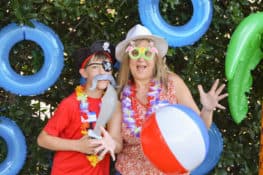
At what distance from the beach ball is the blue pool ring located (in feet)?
2.21

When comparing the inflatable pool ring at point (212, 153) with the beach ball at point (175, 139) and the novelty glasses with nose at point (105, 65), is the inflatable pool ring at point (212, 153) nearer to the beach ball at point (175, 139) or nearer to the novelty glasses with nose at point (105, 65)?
the beach ball at point (175, 139)

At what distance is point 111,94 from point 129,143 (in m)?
0.28

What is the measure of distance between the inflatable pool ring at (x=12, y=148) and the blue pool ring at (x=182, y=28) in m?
1.04

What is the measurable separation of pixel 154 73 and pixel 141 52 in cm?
15

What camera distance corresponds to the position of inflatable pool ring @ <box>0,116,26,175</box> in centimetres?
366

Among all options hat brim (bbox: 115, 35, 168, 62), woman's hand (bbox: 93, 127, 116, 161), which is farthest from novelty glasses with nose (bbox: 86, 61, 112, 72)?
woman's hand (bbox: 93, 127, 116, 161)

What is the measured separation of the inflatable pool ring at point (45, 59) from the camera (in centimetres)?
357

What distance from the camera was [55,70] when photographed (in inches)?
141

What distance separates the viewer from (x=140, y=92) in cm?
327

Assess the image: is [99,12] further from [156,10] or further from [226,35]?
[226,35]

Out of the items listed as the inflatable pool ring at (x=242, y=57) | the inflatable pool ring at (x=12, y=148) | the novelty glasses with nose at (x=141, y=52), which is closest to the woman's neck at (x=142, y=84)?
the novelty glasses with nose at (x=141, y=52)

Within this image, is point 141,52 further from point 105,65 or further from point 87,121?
point 87,121

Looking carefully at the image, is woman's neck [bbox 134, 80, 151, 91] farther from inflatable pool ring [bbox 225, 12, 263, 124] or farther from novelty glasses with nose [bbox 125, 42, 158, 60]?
inflatable pool ring [bbox 225, 12, 263, 124]

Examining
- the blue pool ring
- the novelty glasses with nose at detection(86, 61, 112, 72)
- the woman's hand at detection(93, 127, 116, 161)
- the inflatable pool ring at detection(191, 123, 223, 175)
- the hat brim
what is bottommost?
the inflatable pool ring at detection(191, 123, 223, 175)
